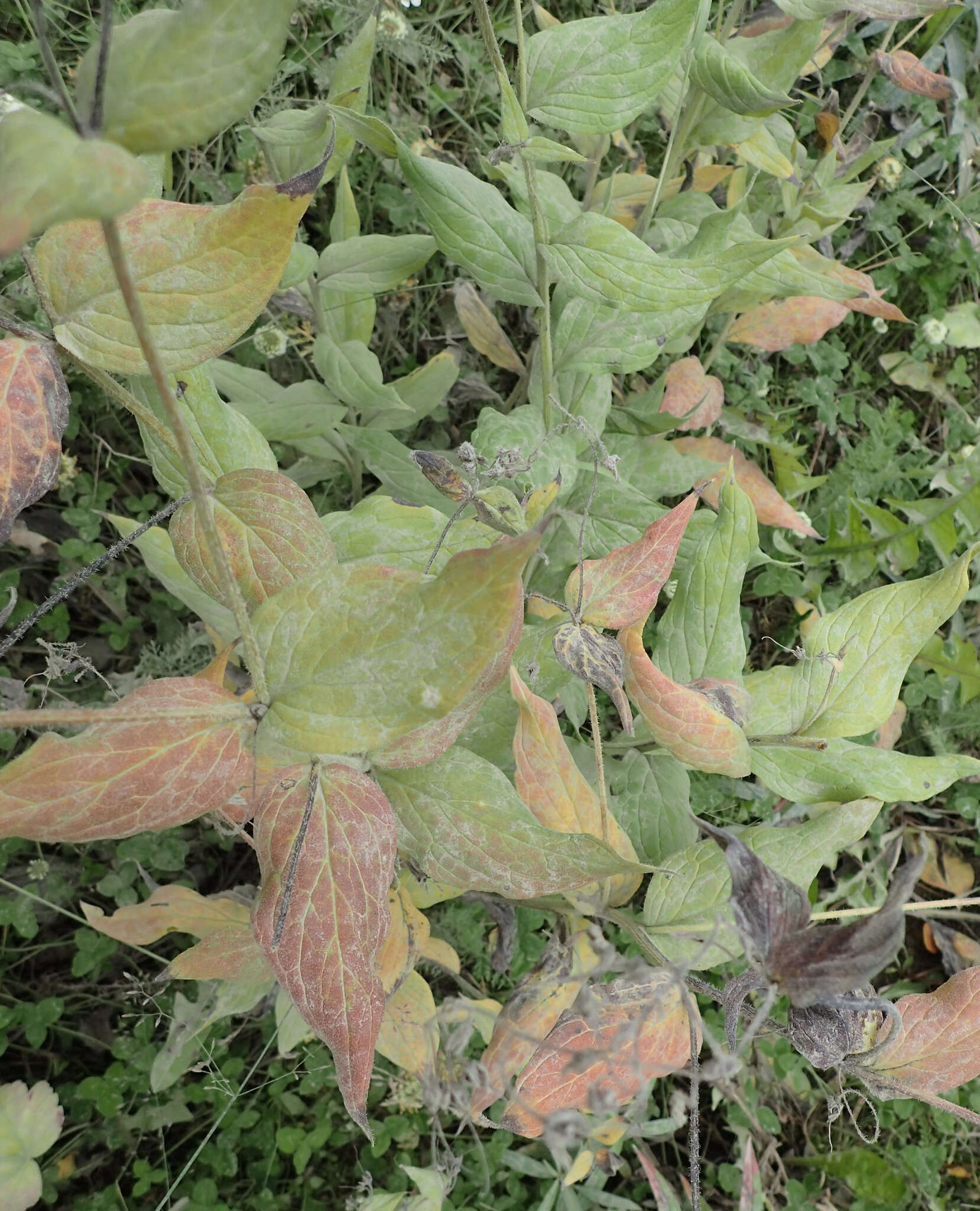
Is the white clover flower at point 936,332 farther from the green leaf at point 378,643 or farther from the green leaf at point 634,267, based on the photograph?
the green leaf at point 378,643

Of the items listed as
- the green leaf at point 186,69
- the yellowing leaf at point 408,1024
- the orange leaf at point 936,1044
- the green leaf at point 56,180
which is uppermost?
the green leaf at point 186,69

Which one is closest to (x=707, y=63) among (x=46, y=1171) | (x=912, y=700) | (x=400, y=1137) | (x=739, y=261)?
(x=739, y=261)

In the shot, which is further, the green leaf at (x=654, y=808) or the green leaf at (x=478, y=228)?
the green leaf at (x=654, y=808)

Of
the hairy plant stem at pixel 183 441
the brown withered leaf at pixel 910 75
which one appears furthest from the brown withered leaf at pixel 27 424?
the brown withered leaf at pixel 910 75

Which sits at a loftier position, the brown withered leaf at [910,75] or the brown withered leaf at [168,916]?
the brown withered leaf at [910,75]

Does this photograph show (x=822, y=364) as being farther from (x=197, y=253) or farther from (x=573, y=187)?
(x=197, y=253)

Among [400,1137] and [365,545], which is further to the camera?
[400,1137]

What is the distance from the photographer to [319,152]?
3.92 feet

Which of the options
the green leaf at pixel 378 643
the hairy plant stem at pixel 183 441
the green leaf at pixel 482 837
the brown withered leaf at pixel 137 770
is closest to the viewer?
the hairy plant stem at pixel 183 441

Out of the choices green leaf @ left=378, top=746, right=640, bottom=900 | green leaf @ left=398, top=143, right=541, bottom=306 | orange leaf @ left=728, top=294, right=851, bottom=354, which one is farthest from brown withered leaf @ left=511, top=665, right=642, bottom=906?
orange leaf @ left=728, top=294, right=851, bottom=354

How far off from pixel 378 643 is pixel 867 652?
748 mm

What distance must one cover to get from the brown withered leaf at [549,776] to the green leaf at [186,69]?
2.03 ft

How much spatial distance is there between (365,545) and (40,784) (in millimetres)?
500

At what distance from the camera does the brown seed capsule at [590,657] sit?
2.85ft
